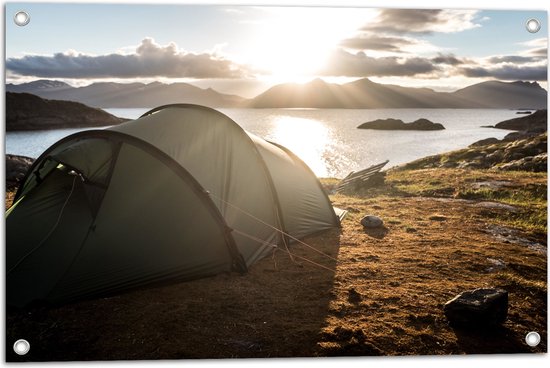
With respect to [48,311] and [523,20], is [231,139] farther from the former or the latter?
[523,20]

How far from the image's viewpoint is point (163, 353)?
4996 mm

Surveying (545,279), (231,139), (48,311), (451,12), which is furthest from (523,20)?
(48,311)

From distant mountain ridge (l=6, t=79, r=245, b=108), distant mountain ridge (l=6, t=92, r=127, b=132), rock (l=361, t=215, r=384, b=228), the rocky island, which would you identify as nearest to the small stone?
rock (l=361, t=215, r=384, b=228)

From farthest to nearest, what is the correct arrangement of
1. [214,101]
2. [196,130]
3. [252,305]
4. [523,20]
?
[214,101] → [196,130] → [523,20] → [252,305]

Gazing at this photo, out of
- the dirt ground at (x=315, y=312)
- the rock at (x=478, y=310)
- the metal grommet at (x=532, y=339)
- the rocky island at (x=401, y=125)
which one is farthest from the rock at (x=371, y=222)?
the rocky island at (x=401, y=125)

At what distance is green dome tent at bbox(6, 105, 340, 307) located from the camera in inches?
242

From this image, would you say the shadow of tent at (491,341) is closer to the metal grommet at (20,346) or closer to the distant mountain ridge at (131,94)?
the metal grommet at (20,346)

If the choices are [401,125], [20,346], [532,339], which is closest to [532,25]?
[532,339]

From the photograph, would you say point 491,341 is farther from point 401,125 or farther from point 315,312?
point 401,125

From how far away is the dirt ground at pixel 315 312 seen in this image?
5.14 metres

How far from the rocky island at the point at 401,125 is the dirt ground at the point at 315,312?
7218cm

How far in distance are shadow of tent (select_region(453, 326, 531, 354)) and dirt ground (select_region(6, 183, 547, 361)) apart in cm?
2

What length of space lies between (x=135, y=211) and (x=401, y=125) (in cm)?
7828

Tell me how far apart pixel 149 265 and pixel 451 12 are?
21.4 ft
